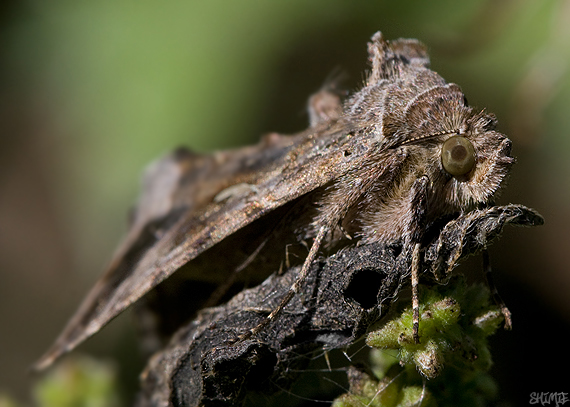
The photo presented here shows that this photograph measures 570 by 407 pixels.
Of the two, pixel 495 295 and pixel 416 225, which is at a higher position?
pixel 416 225

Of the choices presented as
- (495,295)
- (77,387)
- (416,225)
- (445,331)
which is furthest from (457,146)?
(77,387)

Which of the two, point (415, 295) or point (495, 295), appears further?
point (495, 295)

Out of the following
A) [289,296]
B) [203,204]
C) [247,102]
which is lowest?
[289,296]

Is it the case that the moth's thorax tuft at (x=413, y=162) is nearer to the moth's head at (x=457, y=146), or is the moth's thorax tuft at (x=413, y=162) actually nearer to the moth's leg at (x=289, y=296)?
the moth's head at (x=457, y=146)

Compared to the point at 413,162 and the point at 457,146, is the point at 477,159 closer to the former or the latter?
the point at 457,146

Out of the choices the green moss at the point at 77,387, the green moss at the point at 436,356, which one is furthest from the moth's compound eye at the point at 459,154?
the green moss at the point at 77,387

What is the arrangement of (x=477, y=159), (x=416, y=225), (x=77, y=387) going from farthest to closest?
(x=77, y=387), (x=477, y=159), (x=416, y=225)

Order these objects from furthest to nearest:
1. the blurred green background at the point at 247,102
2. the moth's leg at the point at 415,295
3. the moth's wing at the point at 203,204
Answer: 1. the blurred green background at the point at 247,102
2. the moth's wing at the point at 203,204
3. the moth's leg at the point at 415,295
